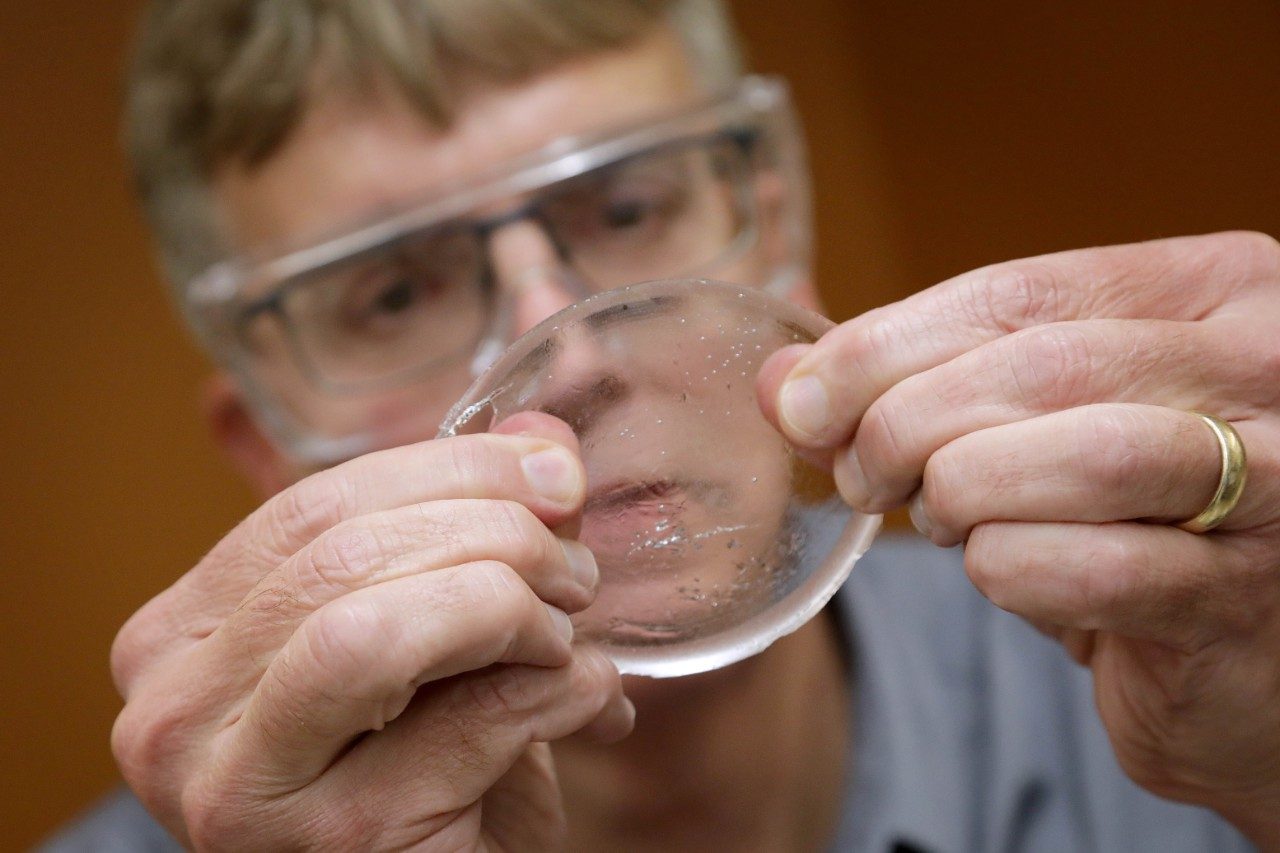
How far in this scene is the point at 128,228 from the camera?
2.69 m

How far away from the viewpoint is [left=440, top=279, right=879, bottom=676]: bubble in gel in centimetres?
91

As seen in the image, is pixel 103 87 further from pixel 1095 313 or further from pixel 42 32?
pixel 1095 313

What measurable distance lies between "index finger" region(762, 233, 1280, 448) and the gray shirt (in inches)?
41.3

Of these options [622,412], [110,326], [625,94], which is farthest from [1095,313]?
[110,326]

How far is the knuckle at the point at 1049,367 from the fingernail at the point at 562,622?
404mm

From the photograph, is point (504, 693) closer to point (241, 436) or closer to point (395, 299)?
point (395, 299)

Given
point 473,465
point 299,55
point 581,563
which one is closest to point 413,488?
point 473,465

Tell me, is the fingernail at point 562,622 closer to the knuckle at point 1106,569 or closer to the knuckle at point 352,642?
the knuckle at point 352,642

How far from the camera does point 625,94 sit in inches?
66.3

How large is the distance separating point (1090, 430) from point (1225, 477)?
128mm

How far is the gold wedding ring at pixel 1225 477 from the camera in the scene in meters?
0.84

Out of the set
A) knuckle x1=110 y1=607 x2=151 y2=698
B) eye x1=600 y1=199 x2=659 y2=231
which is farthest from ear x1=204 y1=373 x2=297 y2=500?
knuckle x1=110 y1=607 x2=151 y2=698

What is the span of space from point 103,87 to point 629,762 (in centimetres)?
215

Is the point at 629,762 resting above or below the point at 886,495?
below
